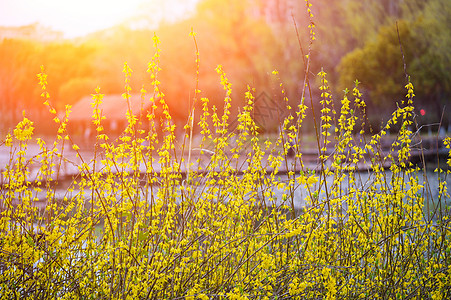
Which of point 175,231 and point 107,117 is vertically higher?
point 107,117

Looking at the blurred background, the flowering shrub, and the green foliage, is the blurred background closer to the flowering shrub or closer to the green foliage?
the green foliage

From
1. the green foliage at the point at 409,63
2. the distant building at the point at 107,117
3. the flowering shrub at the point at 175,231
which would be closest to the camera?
the flowering shrub at the point at 175,231

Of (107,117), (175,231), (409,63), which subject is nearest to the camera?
(175,231)

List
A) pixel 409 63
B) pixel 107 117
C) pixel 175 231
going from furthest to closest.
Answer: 1. pixel 409 63
2. pixel 107 117
3. pixel 175 231

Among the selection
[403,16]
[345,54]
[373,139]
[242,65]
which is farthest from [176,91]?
[373,139]

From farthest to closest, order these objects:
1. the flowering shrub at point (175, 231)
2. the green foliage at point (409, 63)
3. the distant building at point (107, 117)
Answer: the green foliage at point (409, 63) < the distant building at point (107, 117) < the flowering shrub at point (175, 231)

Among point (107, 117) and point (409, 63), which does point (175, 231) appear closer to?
point (107, 117)

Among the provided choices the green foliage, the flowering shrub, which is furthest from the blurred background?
the flowering shrub

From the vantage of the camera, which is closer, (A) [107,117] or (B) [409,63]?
(A) [107,117]

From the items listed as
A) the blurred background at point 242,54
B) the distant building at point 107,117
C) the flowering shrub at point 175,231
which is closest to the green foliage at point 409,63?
the blurred background at point 242,54

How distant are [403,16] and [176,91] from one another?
9396 millimetres

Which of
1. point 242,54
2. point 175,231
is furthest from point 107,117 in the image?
point 175,231

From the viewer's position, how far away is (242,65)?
657 inches

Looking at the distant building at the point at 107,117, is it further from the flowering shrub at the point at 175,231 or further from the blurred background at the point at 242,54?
the flowering shrub at the point at 175,231
